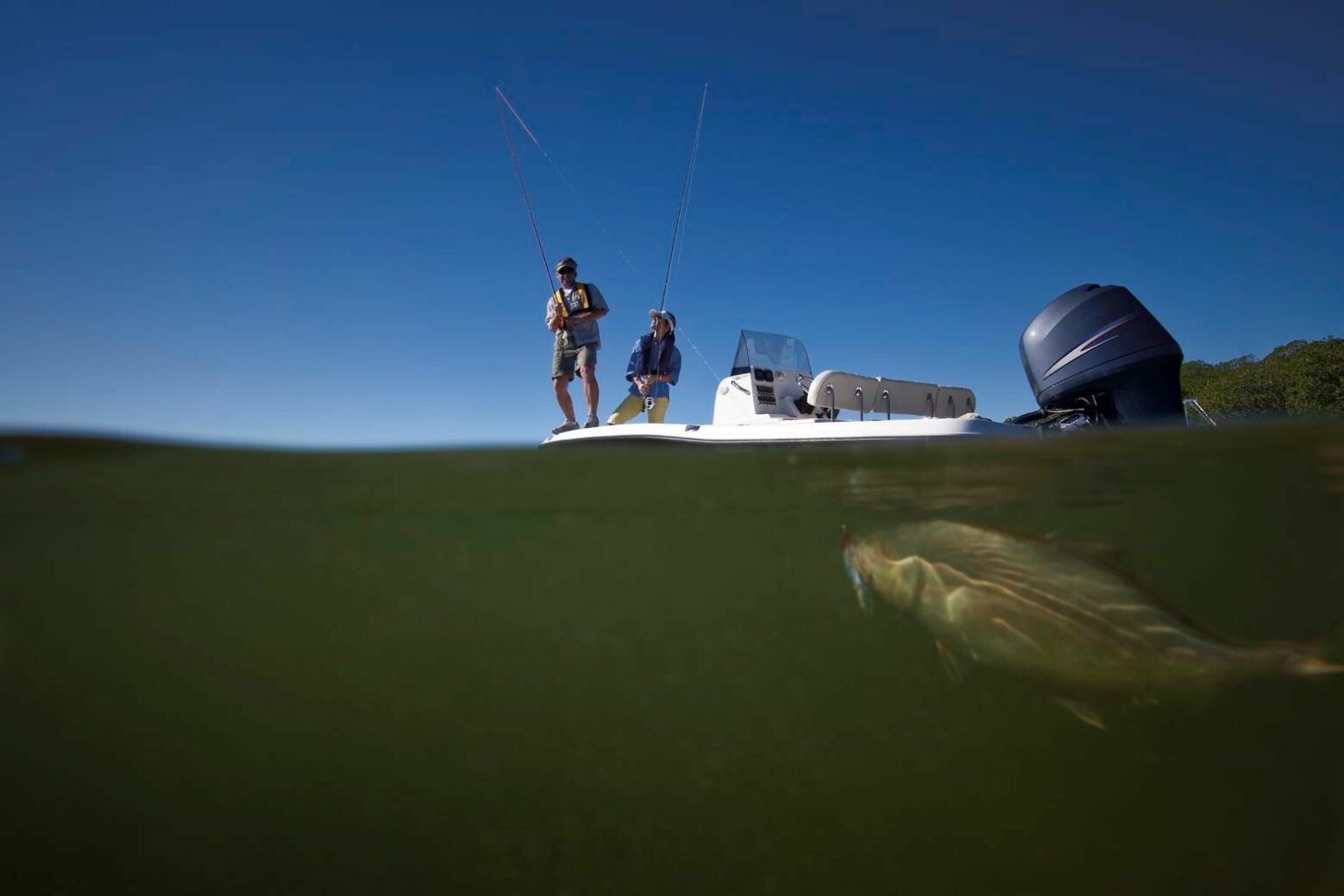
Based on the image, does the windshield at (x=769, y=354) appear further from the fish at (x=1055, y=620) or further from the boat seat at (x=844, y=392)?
the fish at (x=1055, y=620)

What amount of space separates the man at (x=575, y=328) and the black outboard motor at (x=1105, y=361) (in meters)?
4.53

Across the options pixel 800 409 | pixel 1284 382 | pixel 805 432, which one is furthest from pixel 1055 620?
pixel 1284 382

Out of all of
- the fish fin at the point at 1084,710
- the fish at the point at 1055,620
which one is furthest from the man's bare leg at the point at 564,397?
the fish fin at the point at 1084,710

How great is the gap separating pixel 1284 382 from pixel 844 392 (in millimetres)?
43486

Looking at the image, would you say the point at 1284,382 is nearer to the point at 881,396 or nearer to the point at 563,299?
the point at 881,396

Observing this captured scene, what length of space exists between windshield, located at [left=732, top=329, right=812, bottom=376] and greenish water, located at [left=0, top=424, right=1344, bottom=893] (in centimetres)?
231

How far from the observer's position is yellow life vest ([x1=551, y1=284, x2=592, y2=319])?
7.88 meters

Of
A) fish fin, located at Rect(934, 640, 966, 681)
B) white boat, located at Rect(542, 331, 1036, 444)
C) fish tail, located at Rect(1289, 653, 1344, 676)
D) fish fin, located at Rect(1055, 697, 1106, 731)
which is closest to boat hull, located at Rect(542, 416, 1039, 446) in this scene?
white boat, located at Rect(542, 331, 1036, 444)

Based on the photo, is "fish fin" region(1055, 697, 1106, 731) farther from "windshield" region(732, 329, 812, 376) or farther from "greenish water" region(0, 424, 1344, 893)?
"windshield" region(732, 329, 812, 376)

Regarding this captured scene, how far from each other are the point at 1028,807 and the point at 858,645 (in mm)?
2019

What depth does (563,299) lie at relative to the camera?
7.96 metres

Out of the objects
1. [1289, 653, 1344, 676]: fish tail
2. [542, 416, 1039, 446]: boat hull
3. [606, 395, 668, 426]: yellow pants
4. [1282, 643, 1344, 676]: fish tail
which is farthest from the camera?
[606, 395, 668, 426]: yellow pants

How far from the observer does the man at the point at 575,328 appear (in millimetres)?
7906

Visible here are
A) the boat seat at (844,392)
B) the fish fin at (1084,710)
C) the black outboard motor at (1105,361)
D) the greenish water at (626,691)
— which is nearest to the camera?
the fish fin at (1084,710)
